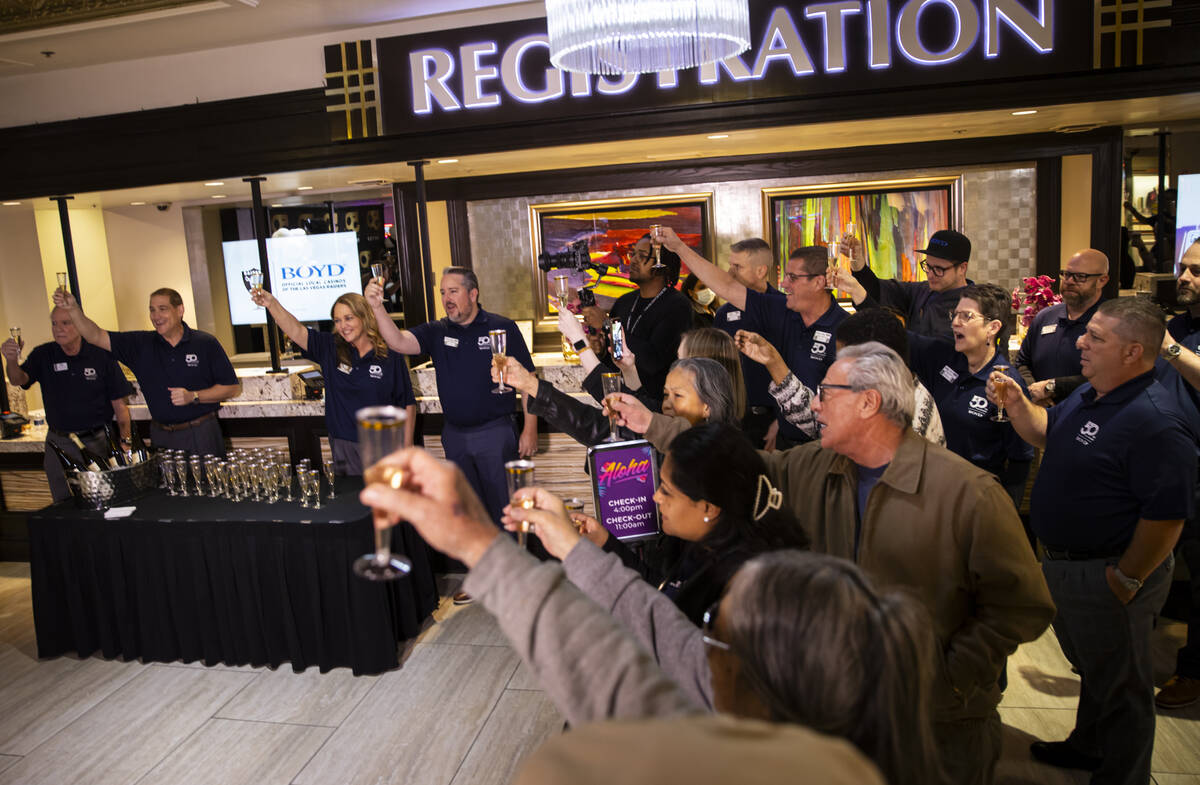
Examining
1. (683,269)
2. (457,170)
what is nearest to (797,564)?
(683,269)

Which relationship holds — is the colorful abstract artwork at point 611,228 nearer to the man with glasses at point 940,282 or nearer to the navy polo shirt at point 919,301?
the navy polo shirt at point 919,301

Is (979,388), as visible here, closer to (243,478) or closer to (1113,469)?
(1113,469)

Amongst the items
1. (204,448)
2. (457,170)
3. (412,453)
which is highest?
(457,170)

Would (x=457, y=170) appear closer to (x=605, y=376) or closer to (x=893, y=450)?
(x=605, y=376)

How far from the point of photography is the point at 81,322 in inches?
196

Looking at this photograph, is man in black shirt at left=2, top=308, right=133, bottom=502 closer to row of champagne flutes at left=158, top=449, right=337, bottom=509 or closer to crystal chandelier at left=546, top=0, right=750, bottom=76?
row of champagne flutes at left=158, top=449, right=337, bottom=509

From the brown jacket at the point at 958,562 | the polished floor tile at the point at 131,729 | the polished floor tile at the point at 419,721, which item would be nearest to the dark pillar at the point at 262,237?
the polished floor tile at the point at 131,729

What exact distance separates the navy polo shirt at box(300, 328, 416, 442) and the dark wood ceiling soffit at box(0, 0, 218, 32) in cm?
219

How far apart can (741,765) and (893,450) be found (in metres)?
1.54

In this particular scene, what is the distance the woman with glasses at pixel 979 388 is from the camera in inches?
132

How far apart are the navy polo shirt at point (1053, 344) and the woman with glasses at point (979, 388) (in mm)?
494

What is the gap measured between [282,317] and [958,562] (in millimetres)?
3747

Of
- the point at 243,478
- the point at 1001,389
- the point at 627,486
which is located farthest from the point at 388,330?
the point at 1001,389

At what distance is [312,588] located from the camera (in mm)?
3686
